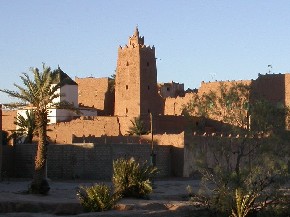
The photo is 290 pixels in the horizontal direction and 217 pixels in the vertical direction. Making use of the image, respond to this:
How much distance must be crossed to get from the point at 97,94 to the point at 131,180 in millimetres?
42267

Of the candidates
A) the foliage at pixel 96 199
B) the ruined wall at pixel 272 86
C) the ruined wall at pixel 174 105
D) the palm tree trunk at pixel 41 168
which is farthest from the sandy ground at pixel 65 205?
the ruined wall at pixel 174 105

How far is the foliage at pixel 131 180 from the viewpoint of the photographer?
27078 mm

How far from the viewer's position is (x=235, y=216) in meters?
21.4

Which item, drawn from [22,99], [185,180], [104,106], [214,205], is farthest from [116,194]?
[104,106]

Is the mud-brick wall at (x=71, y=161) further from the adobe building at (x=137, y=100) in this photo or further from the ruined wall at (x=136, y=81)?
the ruined wall at (x=136, y=81)

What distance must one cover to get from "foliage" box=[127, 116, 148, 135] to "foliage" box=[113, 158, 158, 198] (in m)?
28.3

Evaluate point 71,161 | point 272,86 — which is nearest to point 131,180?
point 71,161

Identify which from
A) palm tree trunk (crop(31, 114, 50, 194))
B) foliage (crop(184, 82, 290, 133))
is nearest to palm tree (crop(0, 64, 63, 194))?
palm tree trunk (crop(31, 114, 50, 194))

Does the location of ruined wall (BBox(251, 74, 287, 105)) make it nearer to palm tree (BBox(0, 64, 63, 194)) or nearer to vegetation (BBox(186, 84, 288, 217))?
vegetation (BBox(186, 84, 288, 217))

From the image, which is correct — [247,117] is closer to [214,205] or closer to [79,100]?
[214,205]

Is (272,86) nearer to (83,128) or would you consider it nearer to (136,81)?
(136,81)

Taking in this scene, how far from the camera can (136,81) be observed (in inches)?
2351

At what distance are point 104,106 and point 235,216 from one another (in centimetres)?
4745

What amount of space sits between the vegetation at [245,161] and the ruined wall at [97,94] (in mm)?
30323
